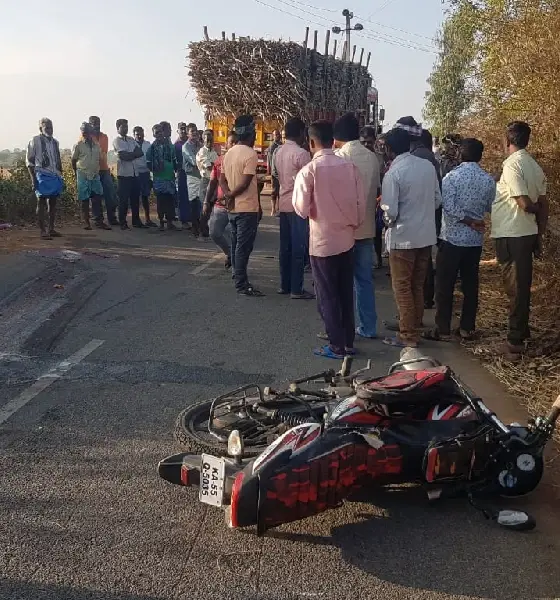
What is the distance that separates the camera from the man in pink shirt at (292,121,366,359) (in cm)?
584

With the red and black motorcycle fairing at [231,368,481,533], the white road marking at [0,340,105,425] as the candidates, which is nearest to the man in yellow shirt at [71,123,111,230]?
the white road marking at [0,340,105,425]

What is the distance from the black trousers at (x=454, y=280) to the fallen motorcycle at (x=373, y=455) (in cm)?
279

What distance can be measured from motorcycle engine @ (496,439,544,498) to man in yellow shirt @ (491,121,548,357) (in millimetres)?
2592

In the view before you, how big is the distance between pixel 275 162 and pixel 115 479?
5.13 meters

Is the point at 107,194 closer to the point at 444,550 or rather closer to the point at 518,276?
the point at 518,276

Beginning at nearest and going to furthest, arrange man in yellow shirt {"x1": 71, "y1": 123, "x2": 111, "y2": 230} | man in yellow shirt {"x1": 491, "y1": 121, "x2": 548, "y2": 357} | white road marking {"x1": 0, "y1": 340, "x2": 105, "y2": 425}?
white road marking {"x1": 0, "y1": 340, "x2": 105, "y2": 425} < man in yellow shirt {"x1": 491, "y1": 121, "x2": 548, "y2": 357} < man in yellow shirt {"x1": 71, "y1": 123, "x2": 111, "y2": 230}

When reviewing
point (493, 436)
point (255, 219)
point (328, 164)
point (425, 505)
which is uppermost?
point (328, 164)

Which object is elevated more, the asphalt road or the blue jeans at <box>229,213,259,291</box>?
the blue jeans at <box>229,213,259,291</box>

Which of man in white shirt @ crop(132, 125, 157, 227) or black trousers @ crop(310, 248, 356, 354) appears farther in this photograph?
man in white shirt @ crop(132, 125, 157, 227)

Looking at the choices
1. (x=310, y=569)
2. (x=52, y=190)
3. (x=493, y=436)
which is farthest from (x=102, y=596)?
(x=52, y=190)

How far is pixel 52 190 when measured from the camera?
11.2m

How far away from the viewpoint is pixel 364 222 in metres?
6.59

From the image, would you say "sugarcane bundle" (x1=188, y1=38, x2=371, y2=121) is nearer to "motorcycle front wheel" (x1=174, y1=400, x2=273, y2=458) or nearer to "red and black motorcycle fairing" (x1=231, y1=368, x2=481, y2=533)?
"motorcycle front wheel" (x1=174, y1=400, x2=273, y2=458)

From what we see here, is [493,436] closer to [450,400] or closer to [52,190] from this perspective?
[450,400]
